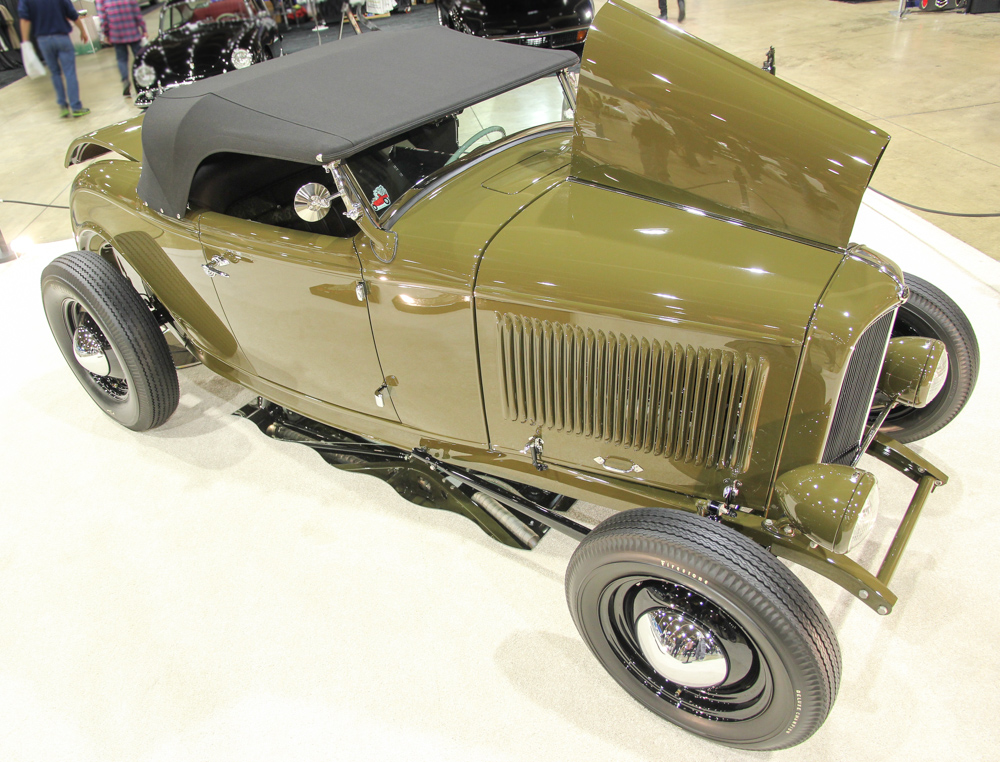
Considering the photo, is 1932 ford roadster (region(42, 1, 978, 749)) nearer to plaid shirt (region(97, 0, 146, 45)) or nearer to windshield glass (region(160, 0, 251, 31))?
windshield glass (region(160, 0, 251, 31))

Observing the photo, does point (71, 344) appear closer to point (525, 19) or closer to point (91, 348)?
point (91, 348)

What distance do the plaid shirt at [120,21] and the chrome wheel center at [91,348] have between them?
6657mm

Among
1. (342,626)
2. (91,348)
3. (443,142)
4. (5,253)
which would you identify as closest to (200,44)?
(5,253)

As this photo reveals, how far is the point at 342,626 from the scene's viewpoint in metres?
2.34

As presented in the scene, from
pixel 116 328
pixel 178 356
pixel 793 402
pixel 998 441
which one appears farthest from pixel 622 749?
pixel 178 356

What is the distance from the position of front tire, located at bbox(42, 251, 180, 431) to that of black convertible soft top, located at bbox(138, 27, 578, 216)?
52 centimetres

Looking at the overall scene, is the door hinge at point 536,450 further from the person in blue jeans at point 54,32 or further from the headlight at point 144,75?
the person in blue jeans at point 54,32

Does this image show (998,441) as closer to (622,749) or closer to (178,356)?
(622,749)

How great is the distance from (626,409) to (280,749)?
1462 millimetres

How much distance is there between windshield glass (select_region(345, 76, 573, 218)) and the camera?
2.31m

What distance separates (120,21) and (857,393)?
9188 mm

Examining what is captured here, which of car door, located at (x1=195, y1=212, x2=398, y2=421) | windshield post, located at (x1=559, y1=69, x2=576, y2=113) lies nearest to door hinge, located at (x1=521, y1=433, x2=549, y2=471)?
car door, located at (x1=195, y1=212, x2=398, y2=421)

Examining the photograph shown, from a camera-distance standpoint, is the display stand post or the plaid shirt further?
the plaid shirt

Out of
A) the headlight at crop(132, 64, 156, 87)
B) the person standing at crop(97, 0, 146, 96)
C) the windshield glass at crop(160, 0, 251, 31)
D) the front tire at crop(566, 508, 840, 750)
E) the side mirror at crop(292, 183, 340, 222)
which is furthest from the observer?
the person standing at crop(97, 0, 146, 96)
